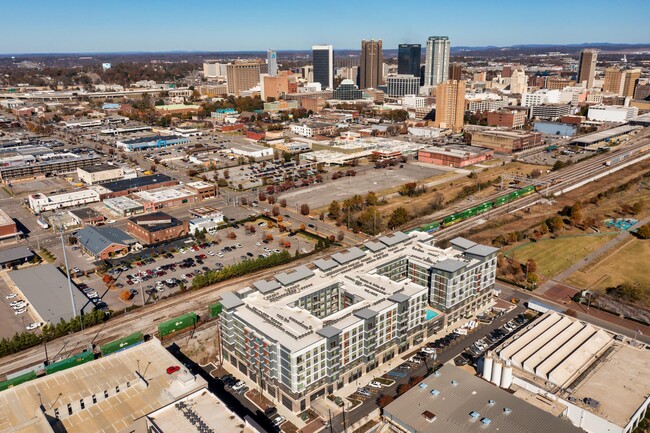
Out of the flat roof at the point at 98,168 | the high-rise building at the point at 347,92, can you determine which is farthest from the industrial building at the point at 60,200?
the high-rise building at the point at 347,92

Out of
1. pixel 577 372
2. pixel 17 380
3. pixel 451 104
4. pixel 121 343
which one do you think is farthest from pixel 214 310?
pixel 451 104

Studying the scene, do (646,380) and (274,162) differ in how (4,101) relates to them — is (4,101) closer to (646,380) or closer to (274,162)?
(274,162)

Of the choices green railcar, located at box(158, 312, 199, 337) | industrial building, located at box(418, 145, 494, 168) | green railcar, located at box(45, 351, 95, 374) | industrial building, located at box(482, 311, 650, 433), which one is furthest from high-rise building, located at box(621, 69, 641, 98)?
green railcar, located at box(45, 351, 95, 374)

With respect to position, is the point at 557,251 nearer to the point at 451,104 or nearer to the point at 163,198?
the point at 163,198

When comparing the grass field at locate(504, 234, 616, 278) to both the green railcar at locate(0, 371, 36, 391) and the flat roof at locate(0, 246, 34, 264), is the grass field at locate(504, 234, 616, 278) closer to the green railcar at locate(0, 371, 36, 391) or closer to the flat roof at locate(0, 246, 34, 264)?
the green railcar at locate(0, 371, 36, 391)

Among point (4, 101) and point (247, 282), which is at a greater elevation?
point (4, 101)

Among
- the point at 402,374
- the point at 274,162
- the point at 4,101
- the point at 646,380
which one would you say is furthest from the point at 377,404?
the point at 4,101
